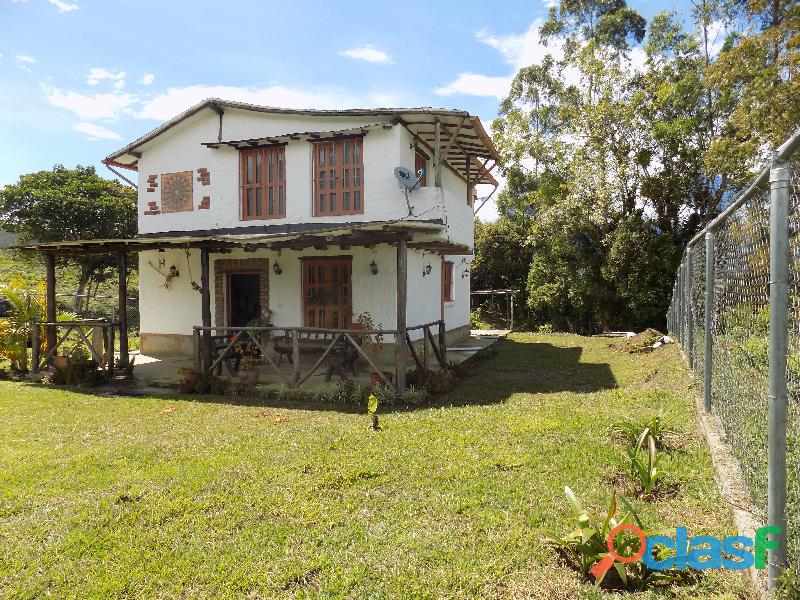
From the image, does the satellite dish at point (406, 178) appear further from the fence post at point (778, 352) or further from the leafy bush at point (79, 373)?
the fence post at point (778, 352)

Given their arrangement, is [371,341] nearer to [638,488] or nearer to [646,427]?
[646,427]

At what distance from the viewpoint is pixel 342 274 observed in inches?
450

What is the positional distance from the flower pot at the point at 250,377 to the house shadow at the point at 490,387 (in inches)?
27.8

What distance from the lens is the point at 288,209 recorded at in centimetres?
1158

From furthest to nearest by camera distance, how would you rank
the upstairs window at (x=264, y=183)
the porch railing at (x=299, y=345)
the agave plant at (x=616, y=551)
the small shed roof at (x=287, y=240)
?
A: the upstairs window at (x=264, y=183) < the porch railing at (x=299, y=345) < the small shed roof at (x=287, y=240) < the agave plant at (x=616, y=551)

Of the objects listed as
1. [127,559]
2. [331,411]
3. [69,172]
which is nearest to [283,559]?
[127,559]

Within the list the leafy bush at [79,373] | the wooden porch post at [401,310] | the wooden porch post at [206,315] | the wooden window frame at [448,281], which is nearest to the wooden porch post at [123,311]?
the leafy bush at [79,373]

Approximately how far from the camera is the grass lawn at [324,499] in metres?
2.98

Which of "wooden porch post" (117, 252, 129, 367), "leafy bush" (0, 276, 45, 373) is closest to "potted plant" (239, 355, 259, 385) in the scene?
"wooden porch post" (117, 252, 129, 367)

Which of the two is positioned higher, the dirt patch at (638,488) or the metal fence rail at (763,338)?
the metal fence rail at (763,338)

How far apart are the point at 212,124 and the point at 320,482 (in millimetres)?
11137

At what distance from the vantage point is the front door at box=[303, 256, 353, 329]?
11.4 meters

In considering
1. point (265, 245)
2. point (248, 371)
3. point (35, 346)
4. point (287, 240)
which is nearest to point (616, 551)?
point (287, 240)

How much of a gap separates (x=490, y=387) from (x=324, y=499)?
5457 mm
